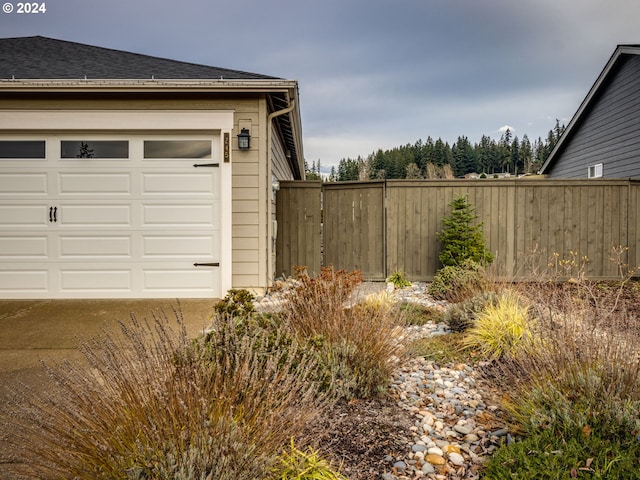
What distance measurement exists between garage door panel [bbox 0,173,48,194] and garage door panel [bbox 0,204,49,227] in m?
0.17

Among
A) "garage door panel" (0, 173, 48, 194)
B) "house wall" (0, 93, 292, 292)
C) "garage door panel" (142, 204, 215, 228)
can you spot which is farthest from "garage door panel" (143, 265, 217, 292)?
"garage door panel" (0, 173, 48, 194)

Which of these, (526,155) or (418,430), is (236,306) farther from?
(526,155)

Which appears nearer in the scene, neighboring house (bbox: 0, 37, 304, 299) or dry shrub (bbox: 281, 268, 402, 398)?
dry shrub (bbox: 281, 268, 402, 398)

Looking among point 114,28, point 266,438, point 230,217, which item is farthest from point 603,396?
point 114,28

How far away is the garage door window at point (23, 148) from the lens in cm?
591

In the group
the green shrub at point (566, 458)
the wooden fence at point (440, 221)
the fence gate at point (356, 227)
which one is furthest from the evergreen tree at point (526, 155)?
the green shrub at point (566, 458)

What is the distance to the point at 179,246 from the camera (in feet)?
19.4

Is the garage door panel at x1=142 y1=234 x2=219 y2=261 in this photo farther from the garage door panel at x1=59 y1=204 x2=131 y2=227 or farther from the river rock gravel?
the river rock gravel

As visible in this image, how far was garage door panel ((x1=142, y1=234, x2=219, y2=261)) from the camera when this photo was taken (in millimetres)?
5902

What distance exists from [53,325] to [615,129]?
Result: 12507 mm

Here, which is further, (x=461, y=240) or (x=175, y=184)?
(x=461, y=240)

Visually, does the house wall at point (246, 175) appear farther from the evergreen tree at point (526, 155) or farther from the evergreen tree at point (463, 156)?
the evergreen tree at point (463, 156)

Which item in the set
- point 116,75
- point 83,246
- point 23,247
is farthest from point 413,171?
point 23,247

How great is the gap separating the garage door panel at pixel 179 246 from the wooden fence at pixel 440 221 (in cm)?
186
